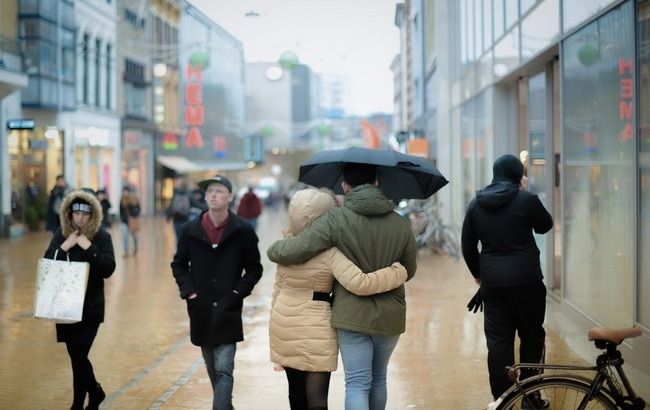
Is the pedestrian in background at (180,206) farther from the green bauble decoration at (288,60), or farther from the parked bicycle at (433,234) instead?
the green bauble decoration at (288,60)

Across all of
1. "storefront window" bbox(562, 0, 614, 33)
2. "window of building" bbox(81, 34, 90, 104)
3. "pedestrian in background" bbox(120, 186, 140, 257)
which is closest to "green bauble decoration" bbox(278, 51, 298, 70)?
"window of building" bbox(81, 34, 90, 104)

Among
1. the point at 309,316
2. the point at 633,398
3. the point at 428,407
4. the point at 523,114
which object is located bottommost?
the point at 428,407

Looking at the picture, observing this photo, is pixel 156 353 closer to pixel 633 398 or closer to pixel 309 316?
pixel 309 316

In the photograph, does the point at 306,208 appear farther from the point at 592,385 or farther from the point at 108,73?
the point at 108,73

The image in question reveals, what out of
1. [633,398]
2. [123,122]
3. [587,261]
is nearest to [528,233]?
[633,398]

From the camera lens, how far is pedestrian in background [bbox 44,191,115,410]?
273 inches

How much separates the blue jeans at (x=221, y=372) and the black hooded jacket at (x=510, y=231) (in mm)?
1753

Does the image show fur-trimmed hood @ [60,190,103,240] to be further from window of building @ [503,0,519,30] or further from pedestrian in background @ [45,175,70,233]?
pedestrian in background @ [45,175,70,233]

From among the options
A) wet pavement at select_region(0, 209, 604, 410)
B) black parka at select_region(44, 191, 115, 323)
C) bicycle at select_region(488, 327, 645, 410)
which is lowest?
wet pavement at select_region(0, 209, 604, 410)

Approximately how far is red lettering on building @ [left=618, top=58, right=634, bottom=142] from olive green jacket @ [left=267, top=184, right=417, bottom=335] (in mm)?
3720

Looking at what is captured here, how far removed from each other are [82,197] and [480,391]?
11.1 ft

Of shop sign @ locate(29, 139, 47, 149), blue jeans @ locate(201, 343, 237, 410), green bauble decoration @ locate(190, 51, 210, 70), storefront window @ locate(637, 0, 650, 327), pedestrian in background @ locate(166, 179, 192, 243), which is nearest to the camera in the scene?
blue jeans @ locate(201, 343, 237, 410)

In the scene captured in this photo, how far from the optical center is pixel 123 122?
4450cm

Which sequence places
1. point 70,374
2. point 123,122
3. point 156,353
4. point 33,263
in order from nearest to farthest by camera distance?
1. point 70,374
2. point 156,353
3. point 33,263
4. point 123,122
